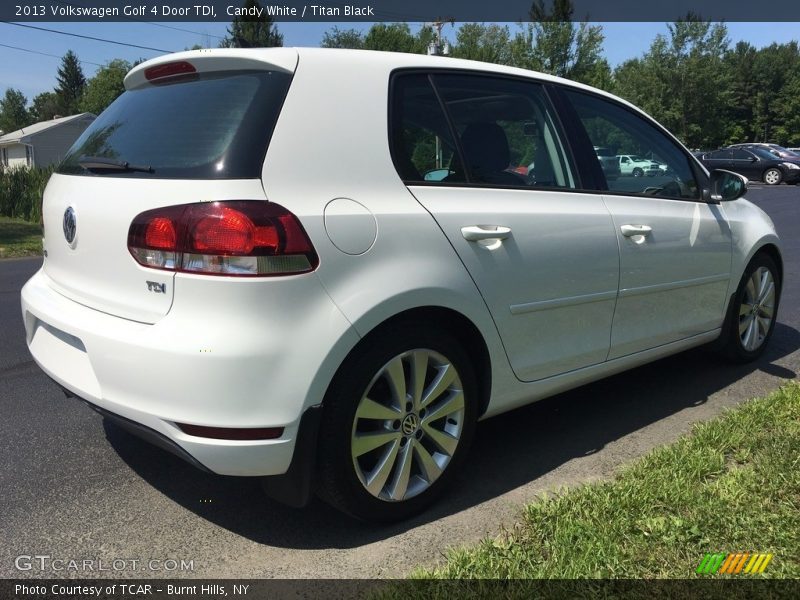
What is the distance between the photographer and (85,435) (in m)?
3.65

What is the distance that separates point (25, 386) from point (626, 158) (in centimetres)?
385

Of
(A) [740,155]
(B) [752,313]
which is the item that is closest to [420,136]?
(B) [752,313]

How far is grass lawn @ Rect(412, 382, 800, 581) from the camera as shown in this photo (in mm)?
→ 2430

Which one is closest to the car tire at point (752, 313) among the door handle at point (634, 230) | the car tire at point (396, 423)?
the door handle at point (634, 230)

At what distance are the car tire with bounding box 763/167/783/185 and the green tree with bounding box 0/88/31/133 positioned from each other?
9775cm

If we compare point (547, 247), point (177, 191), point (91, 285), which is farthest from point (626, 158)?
point (91, 285)

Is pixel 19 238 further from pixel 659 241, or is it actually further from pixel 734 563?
pixel 734 563

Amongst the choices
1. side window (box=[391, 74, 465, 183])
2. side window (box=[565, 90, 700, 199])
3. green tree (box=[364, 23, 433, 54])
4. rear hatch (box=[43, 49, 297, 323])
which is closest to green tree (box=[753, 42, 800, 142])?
green tree (box=[364, 23, 433, 54])

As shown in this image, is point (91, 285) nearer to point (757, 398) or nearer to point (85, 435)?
point (85, 435)

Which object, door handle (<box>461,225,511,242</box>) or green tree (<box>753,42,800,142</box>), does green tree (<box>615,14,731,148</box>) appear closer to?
green tree (<box>753,42,800,142</box>)

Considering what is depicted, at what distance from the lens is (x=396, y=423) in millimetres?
2721

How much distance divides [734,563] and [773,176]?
94.8ft

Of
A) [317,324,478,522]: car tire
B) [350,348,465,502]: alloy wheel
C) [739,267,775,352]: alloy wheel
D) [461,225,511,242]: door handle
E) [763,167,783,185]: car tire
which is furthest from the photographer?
[763,167,783,185]: car tire

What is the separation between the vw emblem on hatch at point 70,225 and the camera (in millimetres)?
2801
